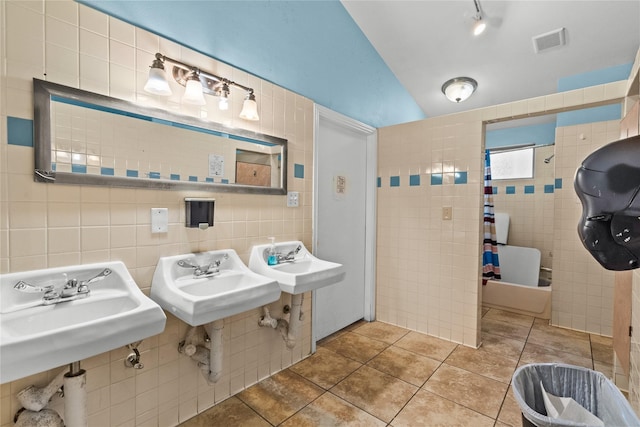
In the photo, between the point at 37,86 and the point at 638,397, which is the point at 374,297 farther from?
the point at 37,86

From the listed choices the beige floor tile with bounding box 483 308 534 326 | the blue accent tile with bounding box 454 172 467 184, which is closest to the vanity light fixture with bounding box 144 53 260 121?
the blue accent tile with bounding box 454 172 467 184

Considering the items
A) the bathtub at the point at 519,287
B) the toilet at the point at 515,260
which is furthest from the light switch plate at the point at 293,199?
the toilet at the point at 515,260

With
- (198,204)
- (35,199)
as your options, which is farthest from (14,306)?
(198,204)

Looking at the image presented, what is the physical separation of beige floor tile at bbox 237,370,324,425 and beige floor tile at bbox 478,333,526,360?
1.50 metres

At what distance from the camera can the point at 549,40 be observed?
2.50 meters

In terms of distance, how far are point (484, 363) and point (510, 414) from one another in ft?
1.84

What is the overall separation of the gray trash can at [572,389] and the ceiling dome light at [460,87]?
9.23 feet

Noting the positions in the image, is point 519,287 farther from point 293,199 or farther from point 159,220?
point 159,220

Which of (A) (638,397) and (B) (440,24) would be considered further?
(B) (440,24)

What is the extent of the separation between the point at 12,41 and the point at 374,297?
9.80ft

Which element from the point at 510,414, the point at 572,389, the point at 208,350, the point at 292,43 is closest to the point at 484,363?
the point at 510,414

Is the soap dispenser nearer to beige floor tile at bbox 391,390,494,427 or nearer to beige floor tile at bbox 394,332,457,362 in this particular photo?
beige floor tile at bbox 391,390,494,427

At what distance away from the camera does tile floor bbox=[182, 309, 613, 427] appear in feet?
5.37

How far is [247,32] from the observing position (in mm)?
1854
